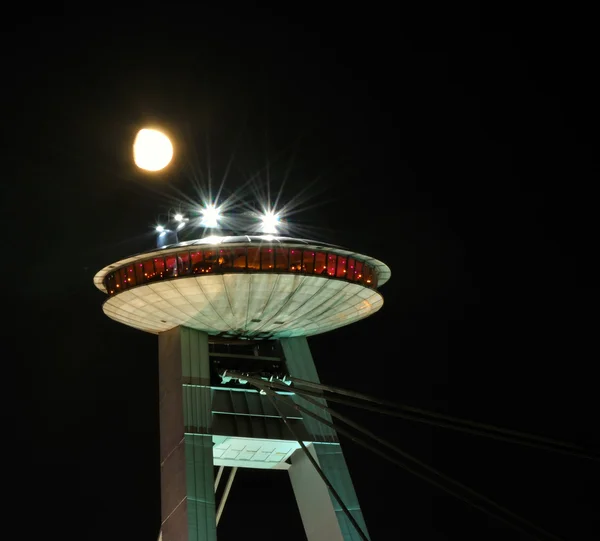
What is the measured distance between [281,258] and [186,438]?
4775mm

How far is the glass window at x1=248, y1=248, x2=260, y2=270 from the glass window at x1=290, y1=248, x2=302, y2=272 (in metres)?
0.80

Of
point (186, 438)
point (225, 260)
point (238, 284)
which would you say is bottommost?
point (186, 438)

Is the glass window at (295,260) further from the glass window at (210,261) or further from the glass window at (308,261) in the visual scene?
the glass window at (210,261)

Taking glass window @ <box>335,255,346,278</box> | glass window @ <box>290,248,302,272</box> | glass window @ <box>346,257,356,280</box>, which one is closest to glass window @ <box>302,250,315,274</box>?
glass window @ <box>290,248,302,272</box>

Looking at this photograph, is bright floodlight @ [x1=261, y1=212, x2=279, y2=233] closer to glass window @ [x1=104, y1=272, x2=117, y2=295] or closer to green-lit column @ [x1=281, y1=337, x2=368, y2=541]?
green-lit column @ [x1=281, y1=337, x2=368, y2=541]

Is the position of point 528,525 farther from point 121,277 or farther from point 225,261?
point 121,277

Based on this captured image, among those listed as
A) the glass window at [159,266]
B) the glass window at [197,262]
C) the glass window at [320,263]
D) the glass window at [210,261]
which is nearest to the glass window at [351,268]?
the glass window at [320,263]

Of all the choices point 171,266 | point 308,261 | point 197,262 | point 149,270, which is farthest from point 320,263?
point 149,270

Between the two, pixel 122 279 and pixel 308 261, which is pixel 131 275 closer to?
pixel 122 279

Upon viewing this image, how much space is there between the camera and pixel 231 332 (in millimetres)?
24734

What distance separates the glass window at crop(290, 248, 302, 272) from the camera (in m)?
22.2

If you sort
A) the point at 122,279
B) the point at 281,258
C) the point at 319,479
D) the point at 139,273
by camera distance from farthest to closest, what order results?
the point at 319,479 < the point at 122,279 < the point at 139,273 < the point at 281,258

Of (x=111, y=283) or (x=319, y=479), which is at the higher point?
(x=111, y=283)

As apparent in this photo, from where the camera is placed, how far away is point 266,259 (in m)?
22.1
